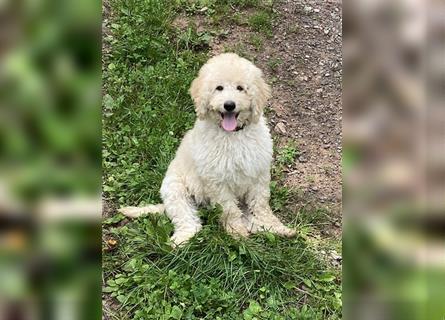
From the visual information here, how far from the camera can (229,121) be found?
4254 millimetres

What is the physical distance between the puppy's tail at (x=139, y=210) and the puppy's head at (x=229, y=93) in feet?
2.93

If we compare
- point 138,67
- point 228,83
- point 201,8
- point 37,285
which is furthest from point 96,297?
point 201,8

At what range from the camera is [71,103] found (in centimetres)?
104

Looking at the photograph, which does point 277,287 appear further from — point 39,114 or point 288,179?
point 39,114

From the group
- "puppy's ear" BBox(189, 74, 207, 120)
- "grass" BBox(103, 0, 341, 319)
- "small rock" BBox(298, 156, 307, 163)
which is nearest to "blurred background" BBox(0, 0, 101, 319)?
"grass" BBox(103, 0, 341, 319)

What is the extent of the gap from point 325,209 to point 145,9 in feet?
11.1

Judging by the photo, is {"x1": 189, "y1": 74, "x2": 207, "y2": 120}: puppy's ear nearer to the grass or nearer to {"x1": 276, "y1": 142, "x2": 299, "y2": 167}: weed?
the grass

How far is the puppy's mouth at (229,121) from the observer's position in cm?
425

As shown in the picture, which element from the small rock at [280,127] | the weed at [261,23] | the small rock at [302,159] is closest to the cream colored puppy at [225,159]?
the small rock at [302,159]

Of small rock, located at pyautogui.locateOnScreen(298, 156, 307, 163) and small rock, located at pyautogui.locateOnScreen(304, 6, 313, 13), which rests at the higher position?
small rock, located at pyautogui.locateOnScreen(304, 6, 313, 13)

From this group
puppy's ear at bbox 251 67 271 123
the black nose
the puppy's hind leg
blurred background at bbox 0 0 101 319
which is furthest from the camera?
the puppy's hind leg

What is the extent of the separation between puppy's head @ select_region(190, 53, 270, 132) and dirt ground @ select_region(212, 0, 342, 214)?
118 centimetres

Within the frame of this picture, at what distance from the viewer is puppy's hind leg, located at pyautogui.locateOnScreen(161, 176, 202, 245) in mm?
4451

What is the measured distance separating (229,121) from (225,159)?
0.31 metres
